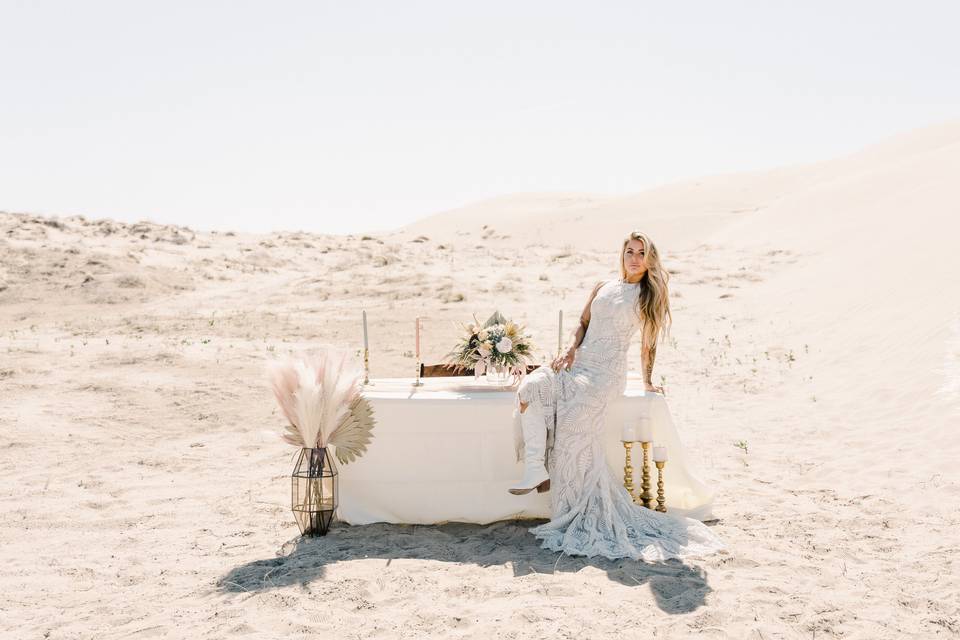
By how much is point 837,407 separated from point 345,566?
22.3 ft

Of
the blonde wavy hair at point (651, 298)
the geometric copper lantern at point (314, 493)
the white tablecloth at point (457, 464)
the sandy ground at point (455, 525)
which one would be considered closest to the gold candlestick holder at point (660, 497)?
the white tablecloth at point (457, 464)

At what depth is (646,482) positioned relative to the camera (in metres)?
5.84

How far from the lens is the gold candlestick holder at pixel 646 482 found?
5.78 metres

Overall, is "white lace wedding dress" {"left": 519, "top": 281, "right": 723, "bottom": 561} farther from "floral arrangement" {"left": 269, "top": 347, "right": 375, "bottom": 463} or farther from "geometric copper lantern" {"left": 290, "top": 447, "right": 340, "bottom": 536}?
"geometric copper lantern" {"left": 290, "top": 447, "right": 340, "bottom": 536}

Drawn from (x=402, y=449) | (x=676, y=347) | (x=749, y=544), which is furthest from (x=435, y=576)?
(x=676, y=347)

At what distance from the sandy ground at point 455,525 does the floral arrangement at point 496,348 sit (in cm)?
126

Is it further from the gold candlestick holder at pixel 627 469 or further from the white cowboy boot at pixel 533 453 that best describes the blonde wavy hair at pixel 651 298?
the white cowboy boot at pixel 533 453

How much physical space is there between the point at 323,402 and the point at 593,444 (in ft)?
6.54

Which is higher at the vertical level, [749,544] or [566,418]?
[566,418]

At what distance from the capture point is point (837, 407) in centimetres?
939

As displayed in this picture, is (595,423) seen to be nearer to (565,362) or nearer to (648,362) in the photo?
(565,362)

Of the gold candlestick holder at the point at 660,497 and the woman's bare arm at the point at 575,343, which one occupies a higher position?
the woman's bare arm at the point at 575,343

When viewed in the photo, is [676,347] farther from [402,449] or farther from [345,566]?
[345,566]

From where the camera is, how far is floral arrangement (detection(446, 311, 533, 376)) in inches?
242
